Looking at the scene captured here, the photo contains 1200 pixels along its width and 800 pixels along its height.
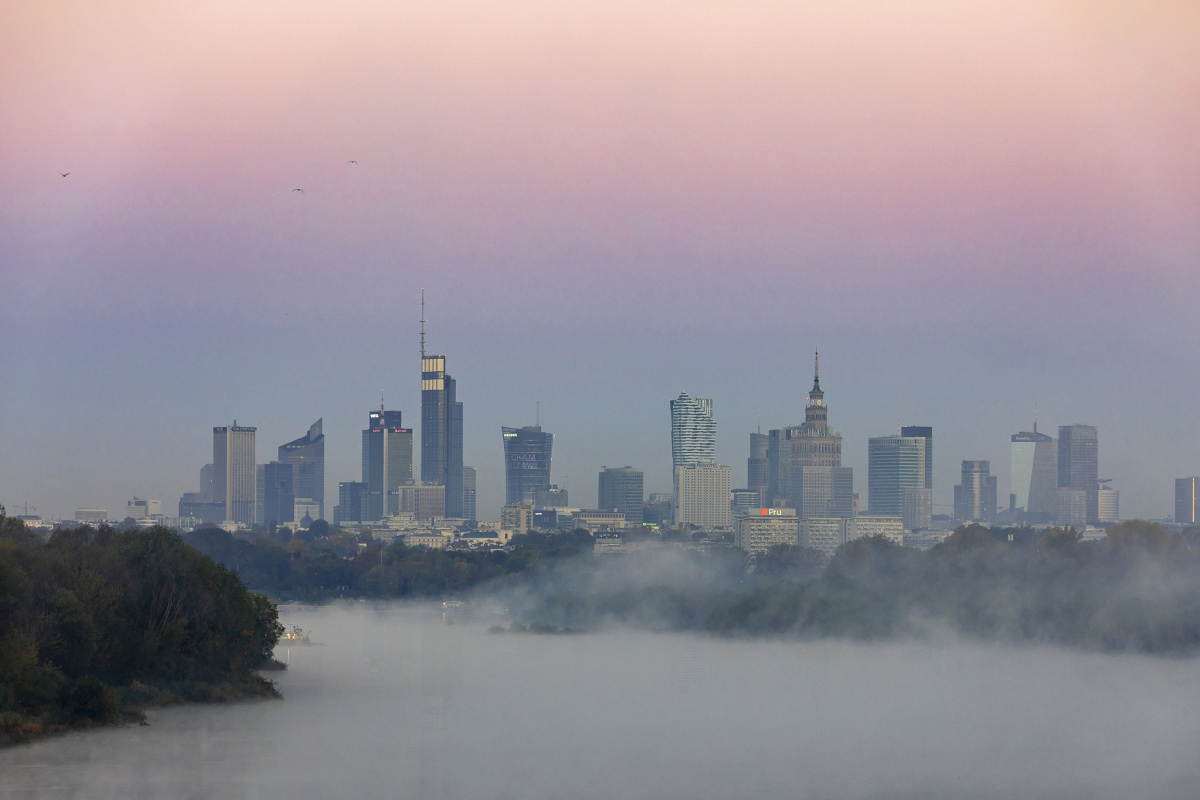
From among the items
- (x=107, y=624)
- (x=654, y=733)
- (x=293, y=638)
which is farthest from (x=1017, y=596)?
(x=107, y=624)

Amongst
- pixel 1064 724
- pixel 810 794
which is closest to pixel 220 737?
pixel 810 794

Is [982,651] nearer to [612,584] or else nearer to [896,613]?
[896,613]

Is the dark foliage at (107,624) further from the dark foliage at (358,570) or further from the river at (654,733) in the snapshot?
the dark foliage at (358,570)

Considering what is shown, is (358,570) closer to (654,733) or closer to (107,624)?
(107,624)

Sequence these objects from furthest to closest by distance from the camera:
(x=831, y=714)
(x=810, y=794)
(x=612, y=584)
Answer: (x=612, y=584), (x=831, y=714), (x=810, y=794)

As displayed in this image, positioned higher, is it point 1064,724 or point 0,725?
point 0,725

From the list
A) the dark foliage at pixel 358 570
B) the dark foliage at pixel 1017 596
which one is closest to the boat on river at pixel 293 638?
the dark foliage at pixel 1017 596
